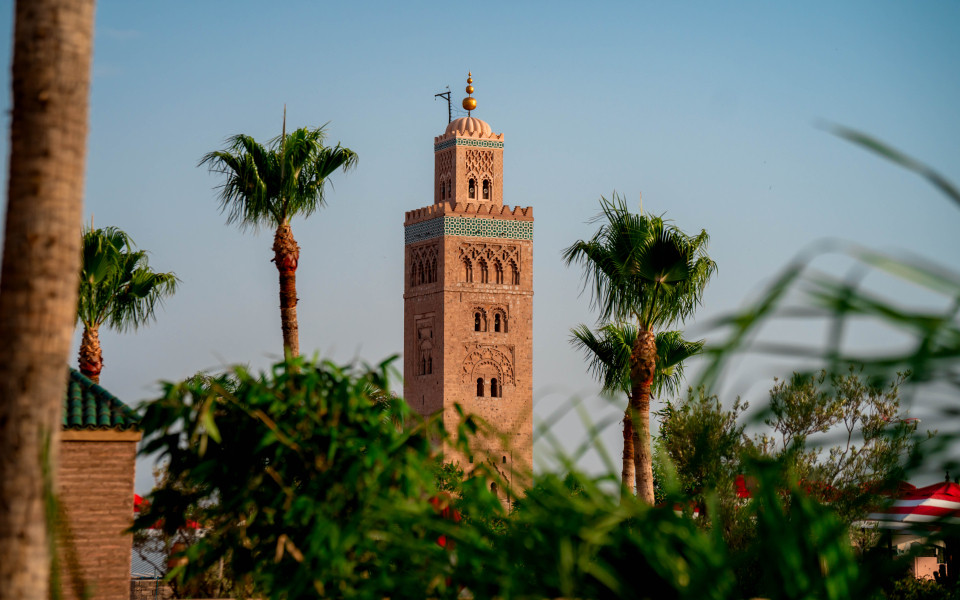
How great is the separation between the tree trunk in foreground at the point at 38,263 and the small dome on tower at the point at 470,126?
2028 inches

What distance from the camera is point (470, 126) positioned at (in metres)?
55.0

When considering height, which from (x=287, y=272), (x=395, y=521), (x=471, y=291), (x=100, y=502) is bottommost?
(x=100, y=502)

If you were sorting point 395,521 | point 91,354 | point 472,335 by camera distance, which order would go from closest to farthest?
point 395,521, point 91,354, point 472,335

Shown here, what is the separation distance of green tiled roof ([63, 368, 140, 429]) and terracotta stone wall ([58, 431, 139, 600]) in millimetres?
106

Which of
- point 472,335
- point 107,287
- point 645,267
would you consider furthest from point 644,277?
point 472,335

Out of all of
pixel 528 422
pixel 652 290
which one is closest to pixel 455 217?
pixel 528 422

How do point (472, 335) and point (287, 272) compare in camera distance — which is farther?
point (472, 335)

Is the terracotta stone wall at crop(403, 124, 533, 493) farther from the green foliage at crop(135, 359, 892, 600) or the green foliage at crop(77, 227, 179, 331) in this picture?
the green foliage at crop(135, 359, 892, 600)

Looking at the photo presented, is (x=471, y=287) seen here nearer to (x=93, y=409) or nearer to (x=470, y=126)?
(x=470, y=126)

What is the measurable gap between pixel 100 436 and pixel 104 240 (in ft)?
36.2

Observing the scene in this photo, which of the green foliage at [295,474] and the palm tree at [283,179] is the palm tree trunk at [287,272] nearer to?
the palm tree at [283,179]

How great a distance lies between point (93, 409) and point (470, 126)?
145 feet

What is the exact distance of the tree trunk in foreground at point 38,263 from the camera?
3.34m

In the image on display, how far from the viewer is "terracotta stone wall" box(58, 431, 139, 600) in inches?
448
